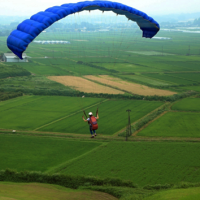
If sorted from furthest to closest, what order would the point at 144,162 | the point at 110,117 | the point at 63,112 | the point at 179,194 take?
the point at 63,112 < the point at 110,117 < the point at 144,162 < the point at 179,194

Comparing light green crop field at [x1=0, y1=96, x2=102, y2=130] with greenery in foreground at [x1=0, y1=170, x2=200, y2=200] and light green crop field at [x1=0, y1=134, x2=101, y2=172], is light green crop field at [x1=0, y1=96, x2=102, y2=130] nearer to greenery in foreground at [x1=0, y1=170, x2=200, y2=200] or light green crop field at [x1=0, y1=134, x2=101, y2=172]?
light green crop field at [x1=0, y1=134, x2=101, y2=172]

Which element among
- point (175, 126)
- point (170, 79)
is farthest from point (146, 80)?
point (175, 126)

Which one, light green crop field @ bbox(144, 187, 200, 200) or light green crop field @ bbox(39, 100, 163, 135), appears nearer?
light green crop field @ bbox(144, 187, 200, 200)

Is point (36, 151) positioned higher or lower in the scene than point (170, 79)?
lower

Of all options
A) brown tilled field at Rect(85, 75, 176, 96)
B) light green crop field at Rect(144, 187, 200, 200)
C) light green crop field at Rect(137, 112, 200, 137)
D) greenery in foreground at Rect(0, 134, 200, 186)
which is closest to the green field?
light green crop field at Rect(137, 112, 200, 137)

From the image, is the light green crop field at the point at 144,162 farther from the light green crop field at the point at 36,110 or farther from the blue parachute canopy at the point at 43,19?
the light green crop field at the point at 36,110

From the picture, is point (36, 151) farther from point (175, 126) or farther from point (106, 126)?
point (175, 126)
